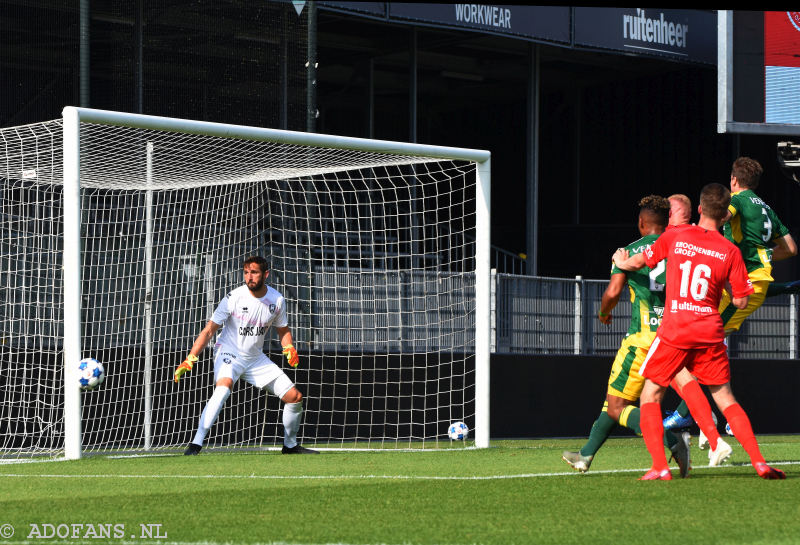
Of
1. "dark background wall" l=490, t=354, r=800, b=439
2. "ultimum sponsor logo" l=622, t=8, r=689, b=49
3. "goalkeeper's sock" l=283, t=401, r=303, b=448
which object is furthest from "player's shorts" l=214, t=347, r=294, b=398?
"ultimum sponsor logo" l=622, t=8, r=689, b=49

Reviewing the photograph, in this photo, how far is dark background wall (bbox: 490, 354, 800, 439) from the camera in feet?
49.3

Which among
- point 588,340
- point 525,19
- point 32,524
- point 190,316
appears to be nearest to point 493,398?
point 588,340

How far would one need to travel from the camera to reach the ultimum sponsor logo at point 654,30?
66.2ft

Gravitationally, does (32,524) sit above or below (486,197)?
below

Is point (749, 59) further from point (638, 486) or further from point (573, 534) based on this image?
point (573, 534)

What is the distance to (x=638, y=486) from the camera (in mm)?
6648

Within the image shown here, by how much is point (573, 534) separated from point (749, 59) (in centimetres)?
1149

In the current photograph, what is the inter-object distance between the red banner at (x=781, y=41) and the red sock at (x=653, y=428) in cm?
950

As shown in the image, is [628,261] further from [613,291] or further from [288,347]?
[288,347]

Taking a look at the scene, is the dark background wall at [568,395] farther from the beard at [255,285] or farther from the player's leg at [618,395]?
the player's leg at [618,395]

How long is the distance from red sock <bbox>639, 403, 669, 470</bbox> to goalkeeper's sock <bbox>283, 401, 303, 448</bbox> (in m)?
4.17

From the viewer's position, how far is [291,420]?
1060 centimetres

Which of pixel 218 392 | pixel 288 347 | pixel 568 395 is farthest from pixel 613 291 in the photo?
pixel 568 395
